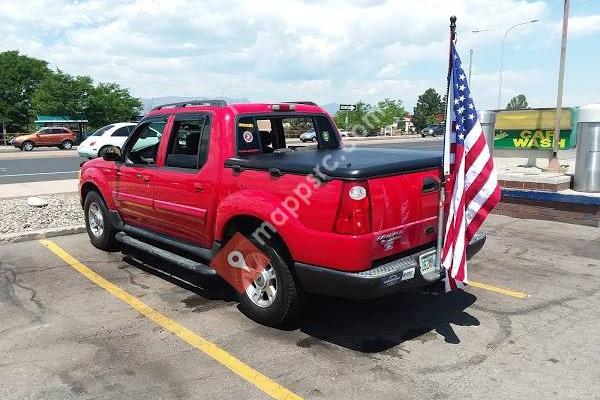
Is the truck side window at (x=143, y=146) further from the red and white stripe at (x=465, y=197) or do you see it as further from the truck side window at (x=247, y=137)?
the red and white stripe at (x=465, y=197)

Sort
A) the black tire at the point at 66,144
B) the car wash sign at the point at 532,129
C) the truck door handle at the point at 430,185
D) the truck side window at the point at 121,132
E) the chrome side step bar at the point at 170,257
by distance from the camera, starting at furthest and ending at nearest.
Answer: the black tire at the point at 66,144, the truck side window at the point at 121,132, the car wash sign at the point at 532,129, the chrome side step bar at the point at 170,257, the truck door handle at the point at 430,185

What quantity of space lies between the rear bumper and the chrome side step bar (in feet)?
3.88

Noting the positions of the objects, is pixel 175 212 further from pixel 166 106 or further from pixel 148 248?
pixel 166 106

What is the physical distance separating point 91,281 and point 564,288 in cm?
517

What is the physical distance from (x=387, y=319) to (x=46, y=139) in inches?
1472

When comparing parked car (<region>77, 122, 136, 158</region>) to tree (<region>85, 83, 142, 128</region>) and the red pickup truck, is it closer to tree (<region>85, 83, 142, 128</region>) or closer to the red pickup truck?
the red pickup truck

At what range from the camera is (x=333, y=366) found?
12.2 feet

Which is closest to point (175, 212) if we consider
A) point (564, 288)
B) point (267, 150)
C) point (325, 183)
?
point (267, 150)

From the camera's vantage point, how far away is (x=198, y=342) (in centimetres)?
414

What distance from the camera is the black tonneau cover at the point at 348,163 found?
368cm

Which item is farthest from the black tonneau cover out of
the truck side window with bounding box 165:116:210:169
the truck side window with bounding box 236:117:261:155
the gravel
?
the gravel

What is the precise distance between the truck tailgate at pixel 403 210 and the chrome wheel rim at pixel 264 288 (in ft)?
3.37

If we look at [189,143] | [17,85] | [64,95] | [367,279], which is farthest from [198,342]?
[17,85]

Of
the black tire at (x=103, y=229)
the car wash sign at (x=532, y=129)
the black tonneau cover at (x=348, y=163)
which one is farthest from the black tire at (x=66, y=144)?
the black tonneau cover at (x=348, y=163)
